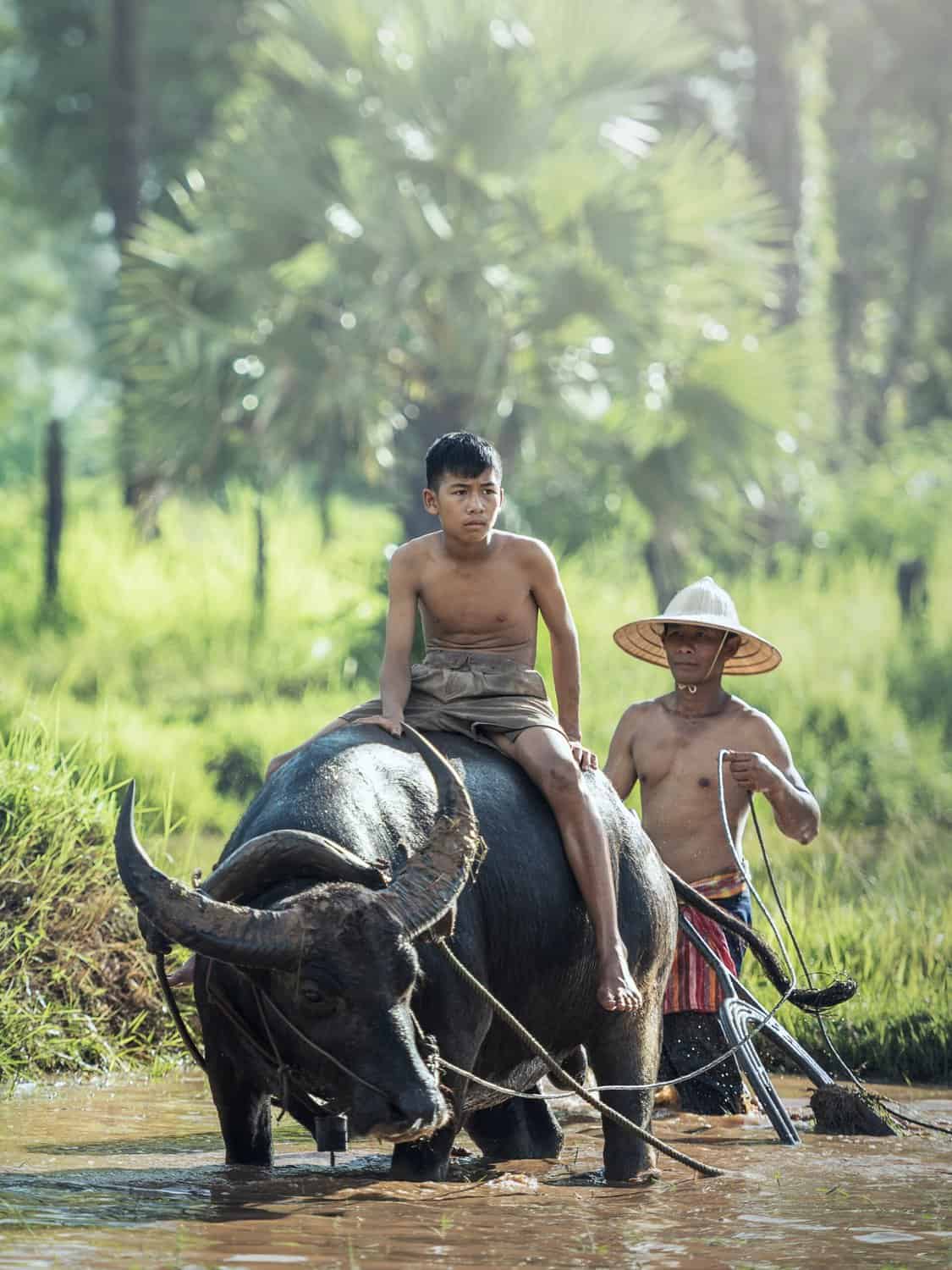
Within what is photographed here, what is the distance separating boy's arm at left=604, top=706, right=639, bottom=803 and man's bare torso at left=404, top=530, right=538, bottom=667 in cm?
Result: 155

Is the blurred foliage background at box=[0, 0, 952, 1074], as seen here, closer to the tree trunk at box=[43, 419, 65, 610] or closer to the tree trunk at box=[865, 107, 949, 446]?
the tree trunk at box=[43, 419, 65, 610]

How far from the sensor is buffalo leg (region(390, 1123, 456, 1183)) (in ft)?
17.2

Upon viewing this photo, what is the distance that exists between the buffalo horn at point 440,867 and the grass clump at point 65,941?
9.44ft

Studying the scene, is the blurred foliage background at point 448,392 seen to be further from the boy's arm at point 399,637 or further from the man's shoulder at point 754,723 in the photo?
the boy's arm at point 399,637

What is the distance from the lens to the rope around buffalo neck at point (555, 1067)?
16.5 feet

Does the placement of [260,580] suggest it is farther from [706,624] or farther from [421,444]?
[706,624]

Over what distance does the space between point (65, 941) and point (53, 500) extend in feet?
34.5

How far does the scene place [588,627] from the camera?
642 inches

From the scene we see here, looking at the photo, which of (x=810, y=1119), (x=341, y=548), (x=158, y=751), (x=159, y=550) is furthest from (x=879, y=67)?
(x=810, y=1119)

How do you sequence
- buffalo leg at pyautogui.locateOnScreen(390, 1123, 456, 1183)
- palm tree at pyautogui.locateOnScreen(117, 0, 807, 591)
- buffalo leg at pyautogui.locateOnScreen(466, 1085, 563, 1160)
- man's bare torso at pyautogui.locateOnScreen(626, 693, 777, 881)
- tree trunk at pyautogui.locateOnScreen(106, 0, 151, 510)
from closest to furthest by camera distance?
1. buffalo leg at pyautogui.locateOnScreen(390, 1123, 456, 1183)
2. buffalo leg at pyautogui.locateOnScreen(466, 1085, 563, 1160)
3. man's bare torso at pyautogui.locateOnScreen(626, 693, 777, 881)
4. palm tree at pyautogui.locateOnScreen(117, 0, 807, 591)
5. tree trunk at pyautogui.locateOnScreen(106, 0, 151, 510)

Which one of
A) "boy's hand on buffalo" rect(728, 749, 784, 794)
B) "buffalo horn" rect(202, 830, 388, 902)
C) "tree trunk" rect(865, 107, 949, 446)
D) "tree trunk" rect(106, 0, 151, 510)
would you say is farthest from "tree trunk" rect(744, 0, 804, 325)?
"buffalo horn" rect(202, 830, 388, 902)

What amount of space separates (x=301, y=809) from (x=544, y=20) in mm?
12605

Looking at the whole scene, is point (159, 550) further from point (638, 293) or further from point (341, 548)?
point (638, 293)

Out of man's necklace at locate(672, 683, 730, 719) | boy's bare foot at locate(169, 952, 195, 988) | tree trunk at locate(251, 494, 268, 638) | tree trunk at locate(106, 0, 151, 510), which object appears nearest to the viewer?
boy's bare foot at locate(169, 952, 195, 988)
